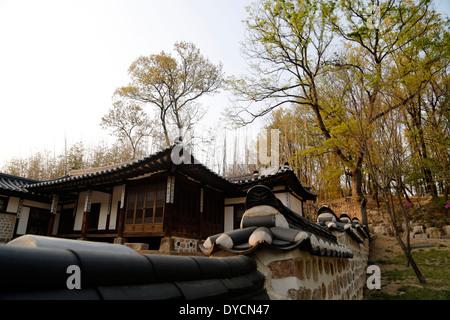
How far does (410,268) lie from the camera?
27.3ft

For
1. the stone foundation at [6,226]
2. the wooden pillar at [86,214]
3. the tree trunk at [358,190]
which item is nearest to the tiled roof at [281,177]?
the tree trunk at [358,190]

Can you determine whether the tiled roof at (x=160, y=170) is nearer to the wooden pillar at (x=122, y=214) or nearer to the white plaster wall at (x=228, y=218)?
the wooden pillar at (x=122, y=214)

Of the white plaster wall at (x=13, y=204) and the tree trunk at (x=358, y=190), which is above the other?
the tree trunk at (x=358, y=190)

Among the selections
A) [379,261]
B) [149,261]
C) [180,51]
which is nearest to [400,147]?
[379,261]

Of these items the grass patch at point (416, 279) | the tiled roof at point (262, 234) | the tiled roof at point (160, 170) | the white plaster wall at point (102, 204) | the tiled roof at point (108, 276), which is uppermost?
the tiled roof at point (160, 170)

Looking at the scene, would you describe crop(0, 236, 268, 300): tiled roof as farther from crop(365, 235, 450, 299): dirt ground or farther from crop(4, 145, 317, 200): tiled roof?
crop(4, 145, 317, 200): tiled roof

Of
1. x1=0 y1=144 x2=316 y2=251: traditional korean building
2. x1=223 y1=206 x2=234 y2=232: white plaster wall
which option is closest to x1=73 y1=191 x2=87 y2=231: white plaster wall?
x1=0 y1=144 x2=316 y2=251: traditional korean building

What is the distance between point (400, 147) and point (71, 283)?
8.84 meters

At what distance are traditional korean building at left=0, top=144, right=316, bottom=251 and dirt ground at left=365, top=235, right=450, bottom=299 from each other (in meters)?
3.94

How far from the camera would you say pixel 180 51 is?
2022 centimetres

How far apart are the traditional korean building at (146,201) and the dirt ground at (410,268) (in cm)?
394

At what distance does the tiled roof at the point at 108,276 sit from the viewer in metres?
0.73

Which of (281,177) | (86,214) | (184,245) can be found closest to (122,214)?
(86,214)
